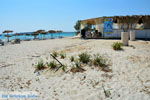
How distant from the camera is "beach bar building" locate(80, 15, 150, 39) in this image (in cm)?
1767

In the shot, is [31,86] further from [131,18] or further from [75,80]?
[131,18]

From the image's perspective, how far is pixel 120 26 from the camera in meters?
19.3

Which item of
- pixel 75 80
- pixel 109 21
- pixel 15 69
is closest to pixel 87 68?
pixel 75 80

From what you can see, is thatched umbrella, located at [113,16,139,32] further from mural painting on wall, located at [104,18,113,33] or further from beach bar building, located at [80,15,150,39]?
mural painting on wall, located at [104,18,113,33]

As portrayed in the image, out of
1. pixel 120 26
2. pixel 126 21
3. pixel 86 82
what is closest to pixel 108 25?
pixel 120 26

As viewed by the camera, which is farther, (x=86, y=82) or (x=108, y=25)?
(x=108, y=25)

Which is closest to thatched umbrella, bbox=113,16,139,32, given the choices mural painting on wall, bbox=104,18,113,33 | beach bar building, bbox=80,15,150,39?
beach bar building, bbox=80,15,150,39

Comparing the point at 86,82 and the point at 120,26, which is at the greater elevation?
the point at 120,26

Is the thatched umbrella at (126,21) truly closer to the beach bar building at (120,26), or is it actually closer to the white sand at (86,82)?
the beach bar building at (120,26)

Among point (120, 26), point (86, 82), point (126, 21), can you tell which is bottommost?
point (86, 82)

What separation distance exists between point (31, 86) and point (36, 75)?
1.02 meters

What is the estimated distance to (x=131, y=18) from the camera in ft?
58.9

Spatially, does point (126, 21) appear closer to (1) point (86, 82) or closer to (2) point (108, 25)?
(2) point (108, 25)

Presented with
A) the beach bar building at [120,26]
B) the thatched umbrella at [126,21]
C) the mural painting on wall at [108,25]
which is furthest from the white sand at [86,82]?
the mural painting on wall at [108,25]
